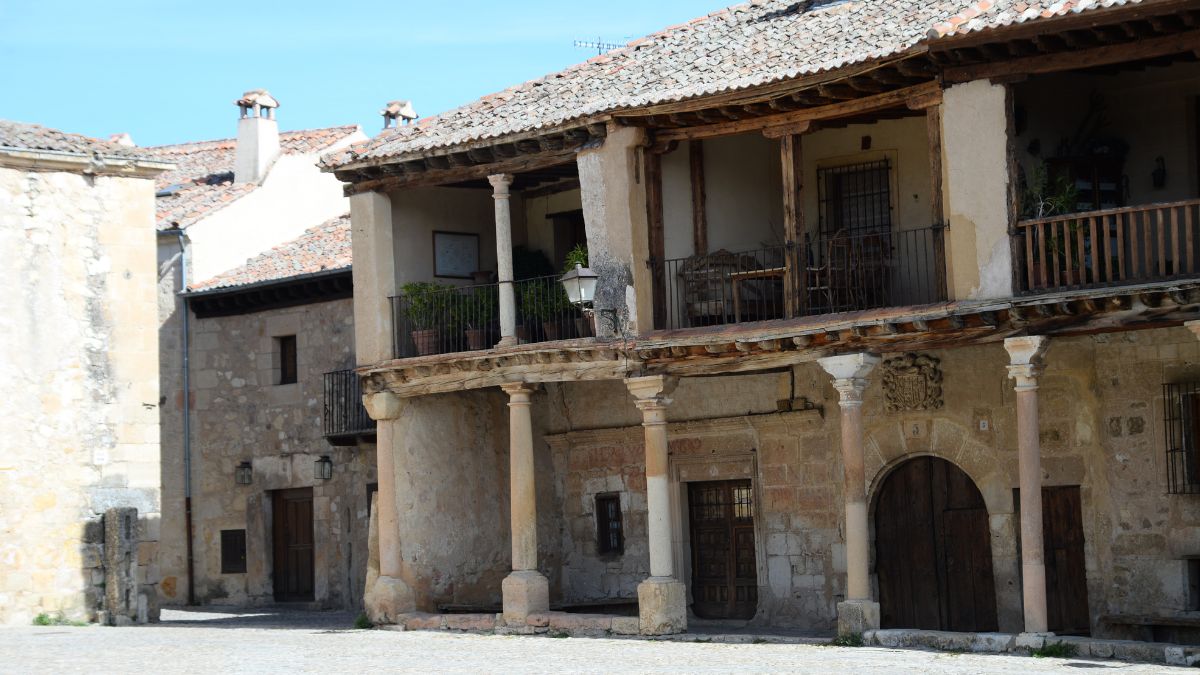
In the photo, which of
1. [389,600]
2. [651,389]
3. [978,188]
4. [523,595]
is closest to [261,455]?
[389,600]

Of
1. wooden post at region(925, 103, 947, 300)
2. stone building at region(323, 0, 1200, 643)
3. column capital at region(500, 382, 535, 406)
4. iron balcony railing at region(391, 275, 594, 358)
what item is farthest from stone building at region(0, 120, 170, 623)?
wooden post at region(925, 103, 947, 300)

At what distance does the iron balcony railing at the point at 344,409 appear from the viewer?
23.6 meters

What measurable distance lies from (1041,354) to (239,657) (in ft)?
24.5

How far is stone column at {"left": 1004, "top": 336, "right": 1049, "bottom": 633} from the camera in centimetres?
1524

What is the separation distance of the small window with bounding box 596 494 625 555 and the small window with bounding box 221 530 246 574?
6663mm

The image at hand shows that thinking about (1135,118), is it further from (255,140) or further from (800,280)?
(255,140)

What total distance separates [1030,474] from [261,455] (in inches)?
516

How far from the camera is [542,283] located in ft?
65.6

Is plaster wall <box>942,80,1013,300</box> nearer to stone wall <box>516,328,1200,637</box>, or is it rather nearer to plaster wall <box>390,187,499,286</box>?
stone wall <box>516,328,1200,637</box>

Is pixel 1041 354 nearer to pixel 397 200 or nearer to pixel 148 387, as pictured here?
pixel 397 200

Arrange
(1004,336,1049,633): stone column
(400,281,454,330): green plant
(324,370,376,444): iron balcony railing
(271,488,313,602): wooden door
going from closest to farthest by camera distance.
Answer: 1. (1004,336,1049,633): stone column
2. (400,281,454,330): green plant
3. (324,370,376,444): iron balcony railing
4. (271,488,313,602): wooden door

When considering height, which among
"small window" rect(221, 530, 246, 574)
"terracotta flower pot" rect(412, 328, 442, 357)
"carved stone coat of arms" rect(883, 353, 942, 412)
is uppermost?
"terracotta flower pot" rect(412, 328, 442, 357)

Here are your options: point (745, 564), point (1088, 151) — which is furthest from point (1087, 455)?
point (745, 564)

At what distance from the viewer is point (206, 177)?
29.5 metres
